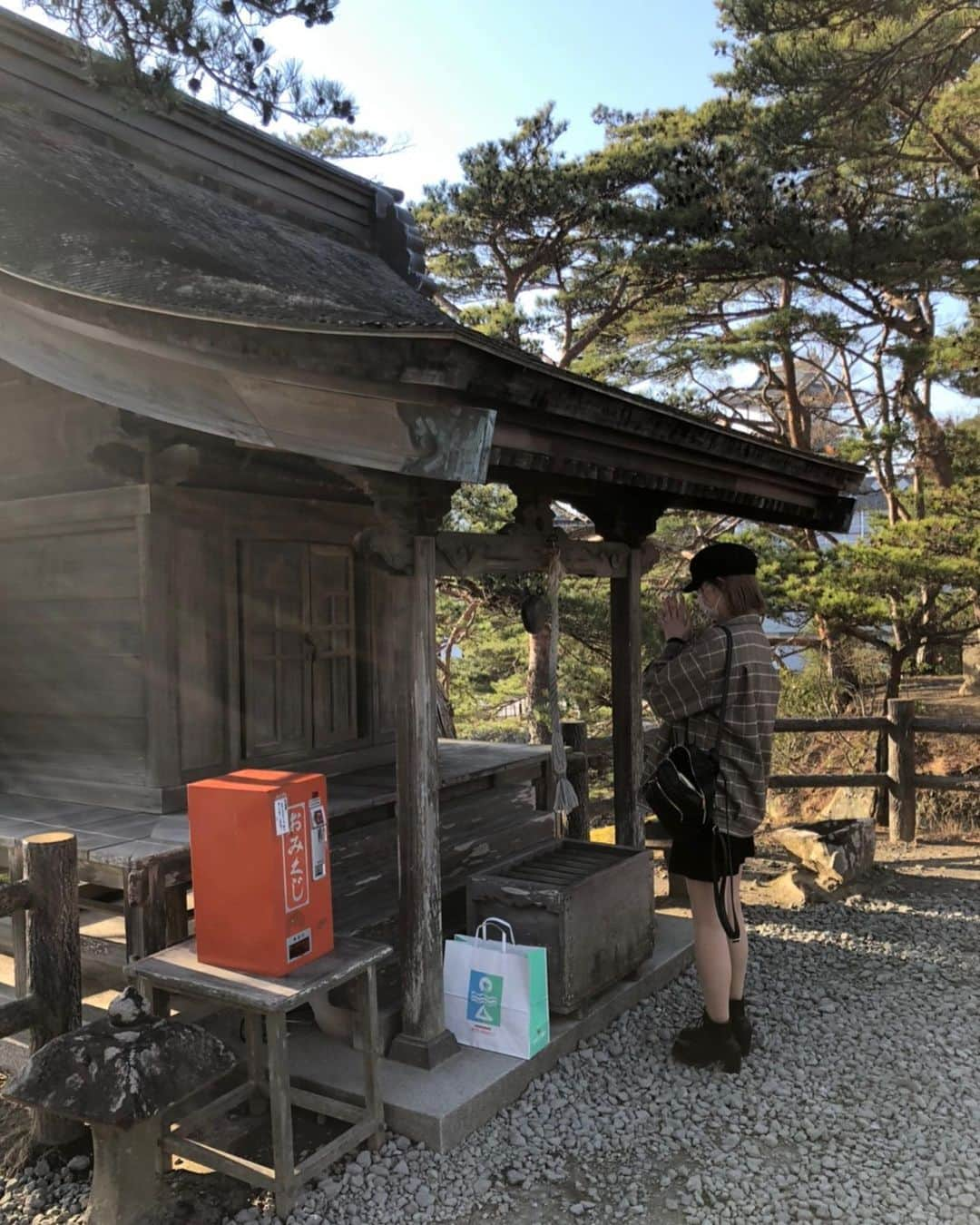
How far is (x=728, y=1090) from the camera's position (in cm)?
363

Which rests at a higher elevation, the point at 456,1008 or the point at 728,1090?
the point at 456,1008

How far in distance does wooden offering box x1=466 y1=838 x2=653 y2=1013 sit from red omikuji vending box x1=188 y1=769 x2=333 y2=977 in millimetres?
1083

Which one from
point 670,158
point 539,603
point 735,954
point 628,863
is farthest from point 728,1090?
point 670,158

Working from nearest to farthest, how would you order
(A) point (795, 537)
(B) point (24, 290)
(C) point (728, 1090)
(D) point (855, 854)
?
(B) point (24, 290) → (C) point (728, 1090) → (D) point (855, 854) → (A) point (795, 537)

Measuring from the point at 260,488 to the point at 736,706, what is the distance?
248 centimetres

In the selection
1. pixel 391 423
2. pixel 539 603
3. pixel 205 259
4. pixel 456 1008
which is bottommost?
pixel 456 1008

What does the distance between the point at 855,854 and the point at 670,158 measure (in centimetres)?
829

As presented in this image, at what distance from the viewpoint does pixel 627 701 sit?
5.79 meters

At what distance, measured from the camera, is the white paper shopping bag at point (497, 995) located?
3592mm

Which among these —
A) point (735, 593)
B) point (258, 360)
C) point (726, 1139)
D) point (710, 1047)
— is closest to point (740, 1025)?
point (710, 1047)

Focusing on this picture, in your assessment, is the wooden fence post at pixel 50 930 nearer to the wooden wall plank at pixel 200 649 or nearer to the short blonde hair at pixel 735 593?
the wooden wall plank at pixel 200 649

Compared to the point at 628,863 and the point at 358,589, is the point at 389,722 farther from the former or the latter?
the point at 628,863

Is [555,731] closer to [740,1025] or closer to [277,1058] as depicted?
[740,1025]

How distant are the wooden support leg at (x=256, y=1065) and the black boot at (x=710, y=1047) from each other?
168cm
